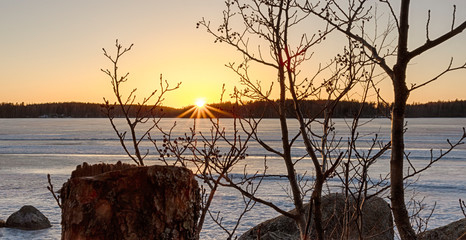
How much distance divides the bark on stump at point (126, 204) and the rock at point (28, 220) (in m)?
9.68

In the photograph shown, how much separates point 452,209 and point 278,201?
470cm

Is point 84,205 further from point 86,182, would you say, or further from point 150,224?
point 150,224

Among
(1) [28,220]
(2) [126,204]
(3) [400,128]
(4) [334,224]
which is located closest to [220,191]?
(1) [28,220]

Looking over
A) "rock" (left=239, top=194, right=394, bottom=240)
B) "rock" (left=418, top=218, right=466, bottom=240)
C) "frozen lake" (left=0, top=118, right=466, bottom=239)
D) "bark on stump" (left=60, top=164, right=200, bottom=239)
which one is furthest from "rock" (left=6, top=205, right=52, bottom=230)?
"bark on stump" (left=60, top=164, right=200, bottom=239)

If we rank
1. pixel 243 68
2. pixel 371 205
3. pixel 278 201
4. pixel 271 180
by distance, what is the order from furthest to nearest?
pixel 271 180, pixel 278 201, pixel 371 205, pixel 243 68

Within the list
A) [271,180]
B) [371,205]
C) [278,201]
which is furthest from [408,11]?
[271,180]

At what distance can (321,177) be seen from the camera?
9.50 ft

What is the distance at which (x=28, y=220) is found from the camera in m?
11.0

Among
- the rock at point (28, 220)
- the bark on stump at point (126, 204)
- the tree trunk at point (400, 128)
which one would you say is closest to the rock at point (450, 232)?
the tree trunk at point (400, 128)

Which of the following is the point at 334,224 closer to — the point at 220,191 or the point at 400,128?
the point at 400,128

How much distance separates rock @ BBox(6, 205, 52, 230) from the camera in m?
11.0

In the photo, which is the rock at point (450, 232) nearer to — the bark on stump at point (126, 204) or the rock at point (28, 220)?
the bark on stump at point (126, 204)

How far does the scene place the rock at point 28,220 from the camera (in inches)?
432

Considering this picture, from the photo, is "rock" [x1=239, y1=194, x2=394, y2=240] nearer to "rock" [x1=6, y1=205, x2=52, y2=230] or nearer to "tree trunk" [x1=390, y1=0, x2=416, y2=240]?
"tree trunk" [x1=390, y1=0, x2=416, y2=240]
